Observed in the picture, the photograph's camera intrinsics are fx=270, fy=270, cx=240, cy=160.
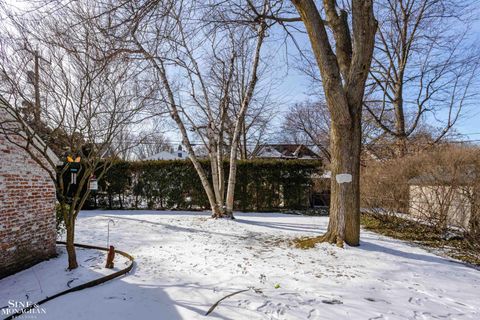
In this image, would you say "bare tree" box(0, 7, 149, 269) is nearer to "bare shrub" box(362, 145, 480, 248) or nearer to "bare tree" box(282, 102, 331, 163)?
"bare shrub" box(362, 145, 480, 248)

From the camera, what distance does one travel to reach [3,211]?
3777mm

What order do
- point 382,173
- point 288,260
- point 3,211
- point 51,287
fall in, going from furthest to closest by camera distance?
point 382,173, point 288,260, point 3,211, point 51,287

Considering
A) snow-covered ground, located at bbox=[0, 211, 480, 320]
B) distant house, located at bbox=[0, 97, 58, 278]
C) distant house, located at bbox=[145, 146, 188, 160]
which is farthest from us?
distant house, located at bbox=[145, 146, 188, 160]

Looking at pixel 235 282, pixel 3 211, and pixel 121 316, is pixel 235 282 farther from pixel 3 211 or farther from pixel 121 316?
pixel 3 211

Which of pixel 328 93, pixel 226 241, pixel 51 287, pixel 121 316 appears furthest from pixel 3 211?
pixel 328 93

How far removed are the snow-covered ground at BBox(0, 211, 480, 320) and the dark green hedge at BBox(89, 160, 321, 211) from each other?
5.78 metres

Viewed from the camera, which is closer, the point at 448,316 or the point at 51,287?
the point at 448,316

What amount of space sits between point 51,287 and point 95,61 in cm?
341

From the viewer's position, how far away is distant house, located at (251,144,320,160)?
23.4 meters

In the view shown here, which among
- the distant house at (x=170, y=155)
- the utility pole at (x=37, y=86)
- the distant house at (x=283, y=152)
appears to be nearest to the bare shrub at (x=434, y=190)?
the utility pole at (x=37, y=86)

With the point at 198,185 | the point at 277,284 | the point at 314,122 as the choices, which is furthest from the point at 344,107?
the point at 314,122

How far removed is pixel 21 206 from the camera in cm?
411

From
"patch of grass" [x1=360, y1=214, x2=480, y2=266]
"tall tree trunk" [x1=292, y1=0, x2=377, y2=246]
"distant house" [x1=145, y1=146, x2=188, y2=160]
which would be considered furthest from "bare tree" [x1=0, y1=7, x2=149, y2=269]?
"distant house" [x1=145, y1=146, x2=188, y2=160]

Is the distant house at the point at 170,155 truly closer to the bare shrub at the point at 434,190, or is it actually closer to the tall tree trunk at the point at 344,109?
the bare shrub at the point at 434,190
